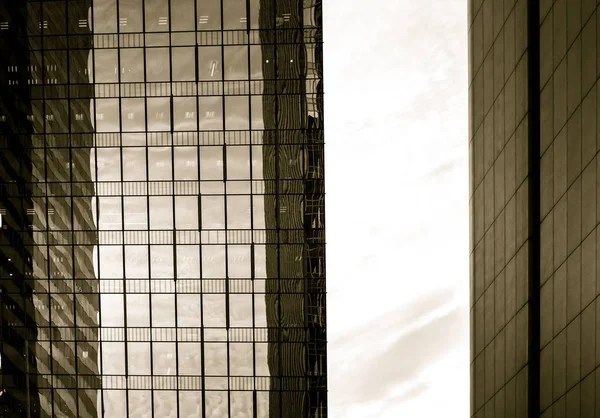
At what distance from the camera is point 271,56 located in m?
39.2

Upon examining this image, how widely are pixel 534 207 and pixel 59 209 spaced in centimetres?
3049

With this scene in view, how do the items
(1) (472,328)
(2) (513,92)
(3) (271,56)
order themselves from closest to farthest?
(2) (513,92)
(1) (472,328)
(3) (271,56)

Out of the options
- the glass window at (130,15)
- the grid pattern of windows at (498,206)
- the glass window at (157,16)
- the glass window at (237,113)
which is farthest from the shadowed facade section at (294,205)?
the grid pattern of windows at (498,206)

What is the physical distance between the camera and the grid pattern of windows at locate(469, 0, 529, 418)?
26.9 m

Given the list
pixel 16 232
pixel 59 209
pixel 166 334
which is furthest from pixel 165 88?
pixel 166 334

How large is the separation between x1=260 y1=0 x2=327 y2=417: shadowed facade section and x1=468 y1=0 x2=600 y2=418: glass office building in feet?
33.5

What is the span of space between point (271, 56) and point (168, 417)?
25.9 meters

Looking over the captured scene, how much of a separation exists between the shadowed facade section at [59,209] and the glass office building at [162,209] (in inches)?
3.8

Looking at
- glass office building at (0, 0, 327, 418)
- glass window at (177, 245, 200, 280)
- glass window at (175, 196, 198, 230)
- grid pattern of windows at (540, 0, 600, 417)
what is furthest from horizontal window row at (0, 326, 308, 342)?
grid pattern of windows at (540, 0, 600, 417)

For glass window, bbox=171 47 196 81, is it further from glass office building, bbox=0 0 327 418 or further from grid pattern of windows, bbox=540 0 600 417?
grid pattern of windows, bbox=540 0 600 417

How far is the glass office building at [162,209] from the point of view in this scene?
39.2 m

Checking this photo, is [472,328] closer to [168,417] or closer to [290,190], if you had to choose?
[290,190]

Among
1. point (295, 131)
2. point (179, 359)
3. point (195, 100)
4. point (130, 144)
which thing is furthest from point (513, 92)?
point (179, 359)

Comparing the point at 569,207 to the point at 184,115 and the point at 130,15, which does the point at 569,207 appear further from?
the point at 130,15
